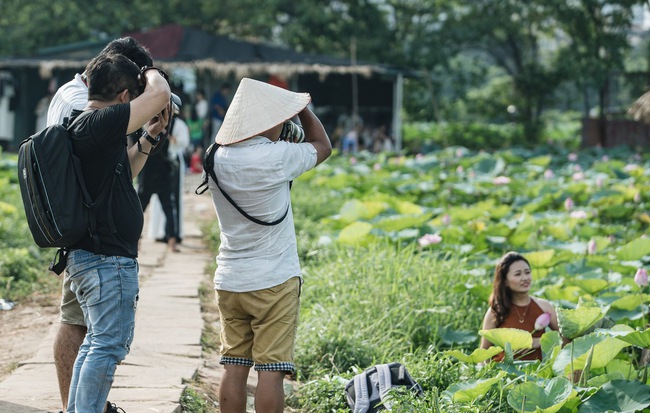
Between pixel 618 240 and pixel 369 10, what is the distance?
15.9 m

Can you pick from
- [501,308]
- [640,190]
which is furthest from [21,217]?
[640,190]

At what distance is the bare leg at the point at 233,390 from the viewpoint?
12.7 feet

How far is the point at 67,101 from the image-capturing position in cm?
376

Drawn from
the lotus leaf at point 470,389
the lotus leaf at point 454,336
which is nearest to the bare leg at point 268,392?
the lotus leaf at point 470,389

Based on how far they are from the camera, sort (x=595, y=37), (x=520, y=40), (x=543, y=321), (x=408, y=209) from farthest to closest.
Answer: (x=520, y=40) → (x=595, y=37) → (x=408, y=209) → (x=543, y=321)

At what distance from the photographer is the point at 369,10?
23891mm

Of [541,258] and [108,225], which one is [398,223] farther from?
[108,225]

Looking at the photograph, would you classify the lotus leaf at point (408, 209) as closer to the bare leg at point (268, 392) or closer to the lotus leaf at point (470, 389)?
the lotus leaf at point (470, 389)

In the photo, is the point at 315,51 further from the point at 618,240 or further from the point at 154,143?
the point at 154,143

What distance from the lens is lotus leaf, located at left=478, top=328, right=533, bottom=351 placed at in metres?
4.39

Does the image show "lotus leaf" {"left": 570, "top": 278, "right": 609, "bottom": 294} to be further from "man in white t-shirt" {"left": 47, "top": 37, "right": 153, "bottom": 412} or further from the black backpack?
the black backpack

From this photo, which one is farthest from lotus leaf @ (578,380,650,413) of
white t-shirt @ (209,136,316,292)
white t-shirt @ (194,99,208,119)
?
white t-shirt @ (194,99,208,119)

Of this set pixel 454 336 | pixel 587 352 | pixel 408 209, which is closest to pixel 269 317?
pixel 587 352

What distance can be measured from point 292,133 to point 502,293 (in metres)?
1.99
